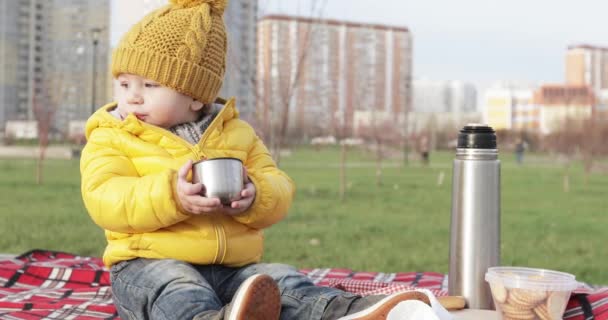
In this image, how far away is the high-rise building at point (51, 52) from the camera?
3741 centimetres

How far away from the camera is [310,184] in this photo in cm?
1280

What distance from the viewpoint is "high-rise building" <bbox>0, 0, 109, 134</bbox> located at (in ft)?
123

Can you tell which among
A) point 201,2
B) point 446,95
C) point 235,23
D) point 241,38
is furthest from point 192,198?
point 446,95

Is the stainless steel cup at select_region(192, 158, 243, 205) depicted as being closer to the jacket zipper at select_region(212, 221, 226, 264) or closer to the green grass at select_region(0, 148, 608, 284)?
the jacket zipper at select_region(212, 221, 226, 264)

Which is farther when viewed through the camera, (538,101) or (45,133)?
(538,101)

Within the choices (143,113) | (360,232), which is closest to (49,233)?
(360,232)

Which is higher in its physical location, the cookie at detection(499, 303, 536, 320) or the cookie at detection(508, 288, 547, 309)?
the cookie at detection(508, 288, 547, 309)

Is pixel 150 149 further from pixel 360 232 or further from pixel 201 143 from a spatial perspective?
pixel 360 232

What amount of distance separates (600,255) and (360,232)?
2.07m

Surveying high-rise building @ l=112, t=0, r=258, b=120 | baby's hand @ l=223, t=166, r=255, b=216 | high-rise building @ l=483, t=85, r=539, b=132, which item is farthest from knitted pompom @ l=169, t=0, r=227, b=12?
high-rise building @ l=483, t=85, r=539, b=132

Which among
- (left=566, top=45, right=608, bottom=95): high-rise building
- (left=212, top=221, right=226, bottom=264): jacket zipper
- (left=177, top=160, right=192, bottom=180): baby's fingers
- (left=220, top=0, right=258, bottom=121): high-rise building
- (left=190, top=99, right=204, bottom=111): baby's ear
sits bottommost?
(left=212, top=221, right=226, bottom=264): jacket zipper

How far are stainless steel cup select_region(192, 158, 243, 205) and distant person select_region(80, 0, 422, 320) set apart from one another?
28 millimetres

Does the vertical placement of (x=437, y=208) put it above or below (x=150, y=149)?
below

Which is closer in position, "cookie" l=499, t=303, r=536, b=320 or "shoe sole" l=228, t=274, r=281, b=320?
"shoe sole" l=228, t=274, r=281, b=320
